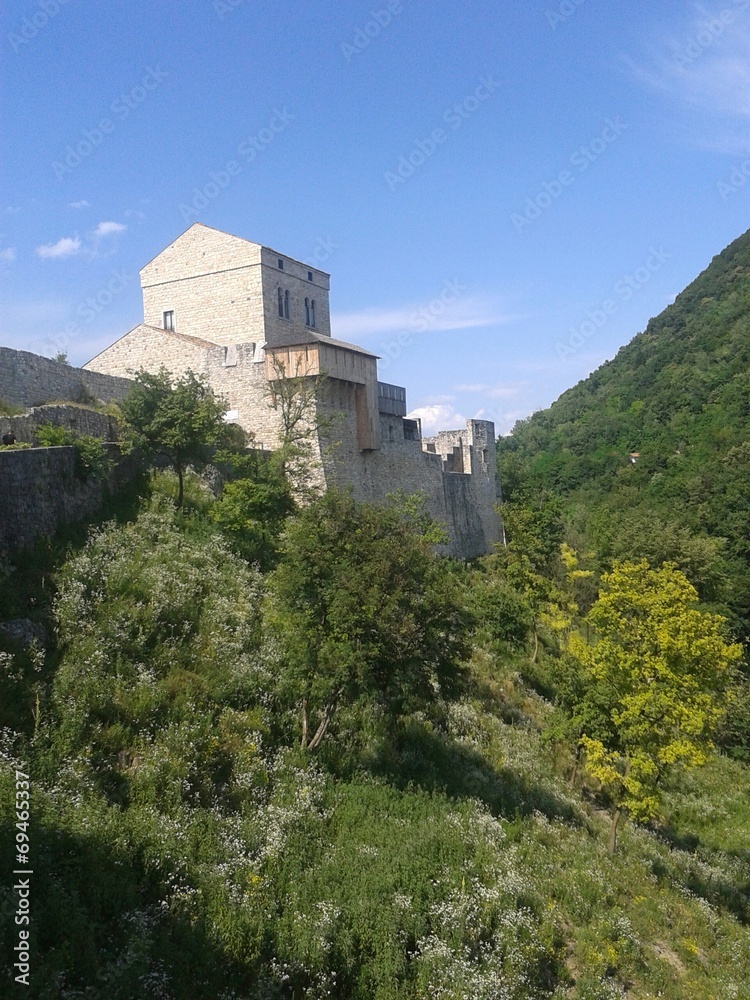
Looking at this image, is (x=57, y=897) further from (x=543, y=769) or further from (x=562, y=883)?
(x=543, y=769)

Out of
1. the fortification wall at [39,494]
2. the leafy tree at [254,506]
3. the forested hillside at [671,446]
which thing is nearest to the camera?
the fortification wall at [39,494]

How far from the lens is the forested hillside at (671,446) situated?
3369 centimetres

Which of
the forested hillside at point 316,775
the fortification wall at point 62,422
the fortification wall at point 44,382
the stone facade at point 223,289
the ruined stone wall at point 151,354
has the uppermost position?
the stone facade at point 223,289

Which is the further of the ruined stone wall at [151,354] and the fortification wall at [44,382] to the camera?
the ruined stone wall at [151,354]

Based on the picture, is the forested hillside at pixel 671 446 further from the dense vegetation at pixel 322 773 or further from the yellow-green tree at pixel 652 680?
the dense vegetation at pixel 322 773

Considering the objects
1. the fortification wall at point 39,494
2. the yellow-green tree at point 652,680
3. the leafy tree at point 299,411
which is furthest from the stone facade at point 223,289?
the yellow-green tree at point 652,680

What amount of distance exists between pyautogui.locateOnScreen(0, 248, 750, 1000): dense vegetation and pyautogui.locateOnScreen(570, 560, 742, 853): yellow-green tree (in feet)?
0.19

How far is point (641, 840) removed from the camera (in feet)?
52.5

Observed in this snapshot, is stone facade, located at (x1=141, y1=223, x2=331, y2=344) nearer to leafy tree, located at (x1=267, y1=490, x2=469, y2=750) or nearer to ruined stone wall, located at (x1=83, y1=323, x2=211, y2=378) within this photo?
ruined stone wall, located at (x1=83, y1=323, x2=211, y2=378)

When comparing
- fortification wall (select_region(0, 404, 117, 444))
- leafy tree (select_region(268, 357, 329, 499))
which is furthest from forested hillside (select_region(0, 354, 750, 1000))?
leafy tree (select_region(268, 357, 329, 499))

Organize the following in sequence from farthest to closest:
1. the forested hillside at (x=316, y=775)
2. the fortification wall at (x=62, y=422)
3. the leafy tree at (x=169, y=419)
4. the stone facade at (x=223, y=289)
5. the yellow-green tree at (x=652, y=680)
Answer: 1. the stone facade at (x=223, y=289)
2. the leafy tree at (x=169, y=419)
3. the fortification wall at (x=62, y=422)
4. the yellow-green tree at (x=652, y=680)
5. the forested hillside at (x=316, y=775)

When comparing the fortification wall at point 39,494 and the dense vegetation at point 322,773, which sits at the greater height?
the fortification wall at point 39,494

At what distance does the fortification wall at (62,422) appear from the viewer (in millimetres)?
15328

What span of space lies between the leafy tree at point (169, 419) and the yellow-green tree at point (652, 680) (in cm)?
948
